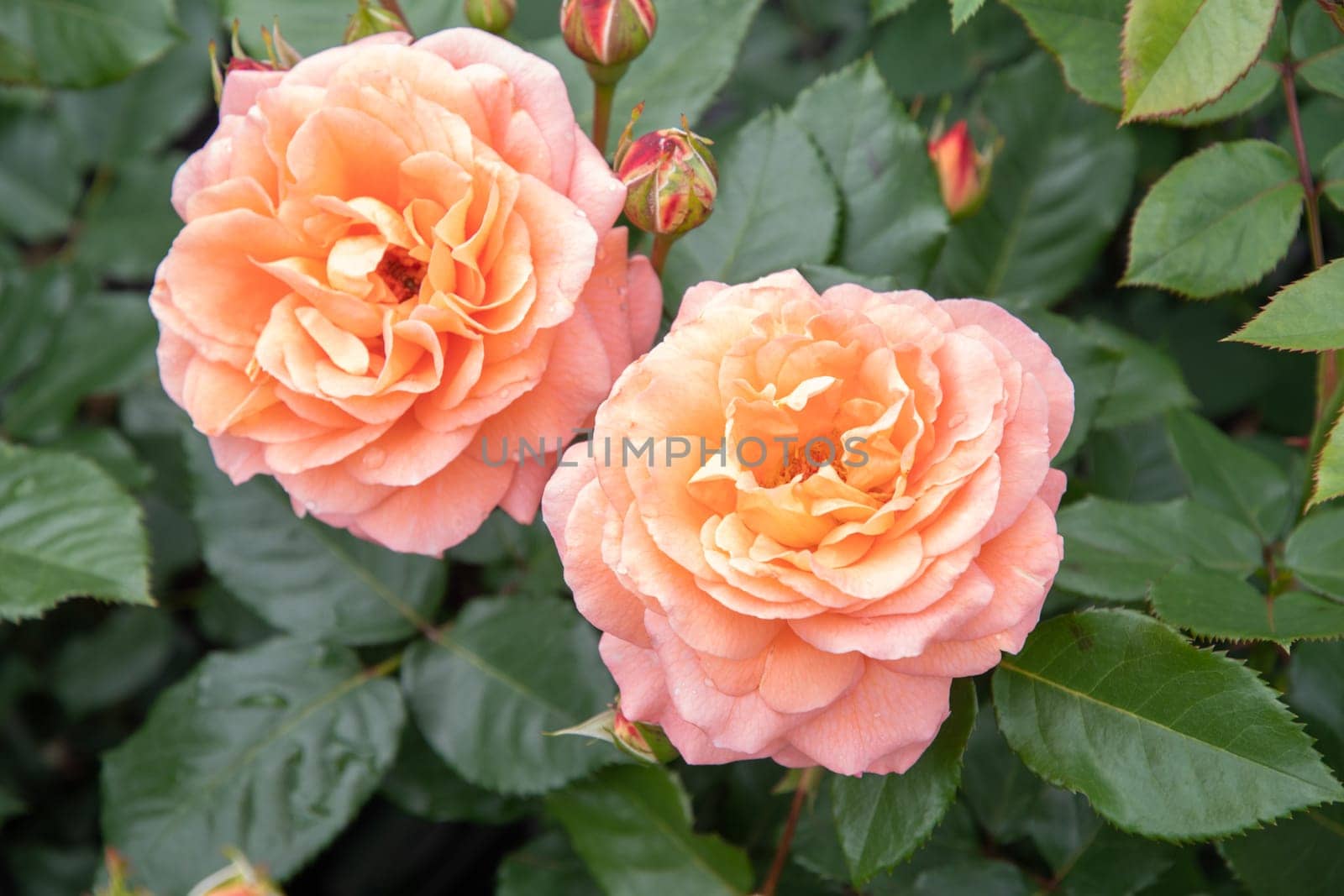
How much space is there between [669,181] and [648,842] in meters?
0.70

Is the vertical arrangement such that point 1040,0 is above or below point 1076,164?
above

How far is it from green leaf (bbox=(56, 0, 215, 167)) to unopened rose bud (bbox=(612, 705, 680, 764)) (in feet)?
4.72

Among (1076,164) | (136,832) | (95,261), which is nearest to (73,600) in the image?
(95,261)

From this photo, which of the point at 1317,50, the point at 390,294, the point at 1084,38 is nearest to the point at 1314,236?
the point at 1317,50

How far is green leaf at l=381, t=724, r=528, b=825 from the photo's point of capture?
1312 millimetres

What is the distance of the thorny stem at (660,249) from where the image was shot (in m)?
0.96

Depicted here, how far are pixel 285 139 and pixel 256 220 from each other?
7 cm

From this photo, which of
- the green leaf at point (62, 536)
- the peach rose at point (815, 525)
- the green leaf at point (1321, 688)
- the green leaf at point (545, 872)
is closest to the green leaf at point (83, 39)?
the green leaf at point (62, 536)

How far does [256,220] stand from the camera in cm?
88

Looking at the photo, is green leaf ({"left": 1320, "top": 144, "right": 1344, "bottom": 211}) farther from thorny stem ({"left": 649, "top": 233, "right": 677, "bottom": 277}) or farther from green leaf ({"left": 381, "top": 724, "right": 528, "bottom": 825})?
green leaf ({"left": 381, "top": 724, "right": 528, "bottom": 825})

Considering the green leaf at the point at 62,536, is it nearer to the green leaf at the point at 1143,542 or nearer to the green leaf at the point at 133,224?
the green leaf at the point at 133,224

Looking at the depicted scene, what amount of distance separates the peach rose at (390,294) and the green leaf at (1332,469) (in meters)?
0.52

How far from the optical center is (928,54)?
154 centimetres

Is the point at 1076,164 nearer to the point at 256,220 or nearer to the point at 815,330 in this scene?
the point at 815,330
